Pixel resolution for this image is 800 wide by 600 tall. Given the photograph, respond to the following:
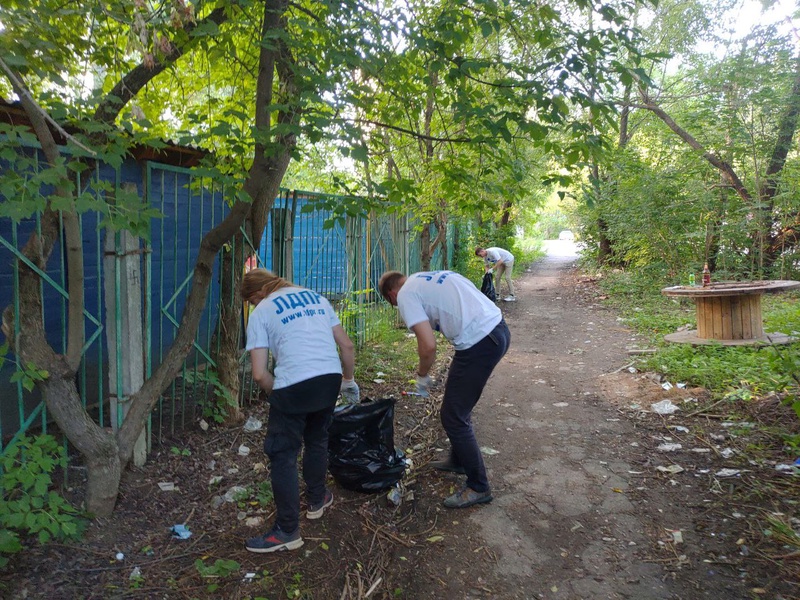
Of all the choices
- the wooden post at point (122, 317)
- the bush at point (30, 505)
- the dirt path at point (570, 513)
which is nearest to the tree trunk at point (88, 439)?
the bush at point (30, 505)

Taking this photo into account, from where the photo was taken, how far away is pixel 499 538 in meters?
3.29

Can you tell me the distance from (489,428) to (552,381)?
177 cm

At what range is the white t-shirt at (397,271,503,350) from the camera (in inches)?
138

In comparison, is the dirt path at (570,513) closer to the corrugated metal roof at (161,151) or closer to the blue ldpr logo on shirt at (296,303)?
the blue ldpr logo on shirt at (296,303)

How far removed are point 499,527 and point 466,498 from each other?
30 cm

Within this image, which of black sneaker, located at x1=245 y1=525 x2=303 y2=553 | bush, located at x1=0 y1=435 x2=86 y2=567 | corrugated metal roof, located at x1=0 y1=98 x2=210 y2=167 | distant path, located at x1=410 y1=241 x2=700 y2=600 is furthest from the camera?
corrugated metal roof, located at x1=0 y1=98 x2=210 y2=167

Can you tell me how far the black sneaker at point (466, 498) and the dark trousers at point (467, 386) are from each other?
17cm

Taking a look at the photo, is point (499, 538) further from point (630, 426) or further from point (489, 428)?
point (630, 426)

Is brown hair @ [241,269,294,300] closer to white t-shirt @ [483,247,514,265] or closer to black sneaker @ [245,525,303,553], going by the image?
black sneaker @ [245,525,303,553]

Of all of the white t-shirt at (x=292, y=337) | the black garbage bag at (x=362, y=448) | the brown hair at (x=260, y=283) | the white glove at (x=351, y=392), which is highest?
the brown hair at (x=260, y=283)

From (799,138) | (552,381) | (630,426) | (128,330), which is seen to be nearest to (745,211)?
(799,138)

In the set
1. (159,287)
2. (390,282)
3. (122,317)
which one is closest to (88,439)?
(122,317)

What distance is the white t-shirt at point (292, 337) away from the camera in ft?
9.89

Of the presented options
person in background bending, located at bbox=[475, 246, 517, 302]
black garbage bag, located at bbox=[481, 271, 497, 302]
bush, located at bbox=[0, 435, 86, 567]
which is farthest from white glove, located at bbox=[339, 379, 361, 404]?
person in background bending, located at bbox=[475, 246, 517, 302]
